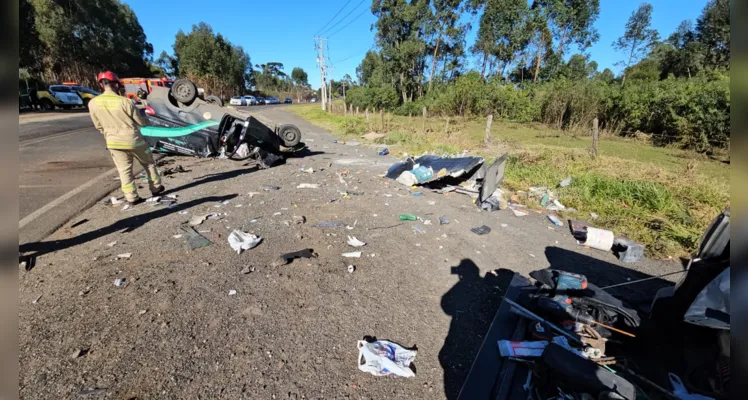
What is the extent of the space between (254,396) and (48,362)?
142 cm

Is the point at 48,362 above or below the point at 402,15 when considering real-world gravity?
below

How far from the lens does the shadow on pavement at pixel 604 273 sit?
131 inches

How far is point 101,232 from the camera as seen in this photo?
3.91 m

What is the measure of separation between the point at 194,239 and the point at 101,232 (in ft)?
4.00

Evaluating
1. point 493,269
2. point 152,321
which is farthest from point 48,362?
point 493,269

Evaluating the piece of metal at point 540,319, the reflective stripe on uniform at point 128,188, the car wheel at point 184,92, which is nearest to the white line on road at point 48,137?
the car wheel at point 184,92

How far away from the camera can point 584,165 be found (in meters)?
7.88

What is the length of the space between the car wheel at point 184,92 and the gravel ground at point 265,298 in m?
3.44

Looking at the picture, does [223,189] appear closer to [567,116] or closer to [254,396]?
[254,396]

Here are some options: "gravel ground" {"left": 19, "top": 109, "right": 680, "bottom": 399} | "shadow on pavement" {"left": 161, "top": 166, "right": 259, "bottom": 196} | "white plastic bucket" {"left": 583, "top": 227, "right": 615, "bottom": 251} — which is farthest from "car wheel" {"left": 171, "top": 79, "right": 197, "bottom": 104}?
"white plastic bucket" {"left": 583, "top": 227, "right": 615, "bottom": 251}

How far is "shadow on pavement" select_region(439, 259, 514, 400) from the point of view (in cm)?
226

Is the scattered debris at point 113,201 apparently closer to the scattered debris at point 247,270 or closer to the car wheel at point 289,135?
the scattered debris at point 247,270

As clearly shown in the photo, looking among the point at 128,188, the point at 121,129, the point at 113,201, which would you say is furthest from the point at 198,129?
the point at 128,188

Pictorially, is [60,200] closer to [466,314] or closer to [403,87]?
[466,314]
